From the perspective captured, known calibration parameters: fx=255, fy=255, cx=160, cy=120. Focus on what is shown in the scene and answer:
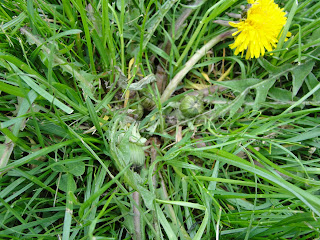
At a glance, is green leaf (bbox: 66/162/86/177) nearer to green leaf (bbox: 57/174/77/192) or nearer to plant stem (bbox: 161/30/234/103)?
green leaf (bbox: 57/174/77/192)

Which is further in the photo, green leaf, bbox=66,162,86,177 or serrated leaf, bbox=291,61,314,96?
serrated leaf, bbox=291,61,314,96

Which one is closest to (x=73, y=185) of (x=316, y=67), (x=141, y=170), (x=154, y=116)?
(x=141, y=170)

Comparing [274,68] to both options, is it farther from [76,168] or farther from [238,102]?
[76,168]

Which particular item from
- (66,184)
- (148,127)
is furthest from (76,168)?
(148,127)

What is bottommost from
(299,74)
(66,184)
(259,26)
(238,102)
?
(66,184)

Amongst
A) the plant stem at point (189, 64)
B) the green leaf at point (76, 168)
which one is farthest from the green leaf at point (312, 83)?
the green leaf at point (76, 168)

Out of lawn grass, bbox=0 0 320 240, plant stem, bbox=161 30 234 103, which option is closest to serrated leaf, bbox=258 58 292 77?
lawn grass, bbox=0 0 320 240

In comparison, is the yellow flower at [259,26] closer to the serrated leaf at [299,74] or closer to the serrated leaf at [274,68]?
the serrated leaf at [274,68]
